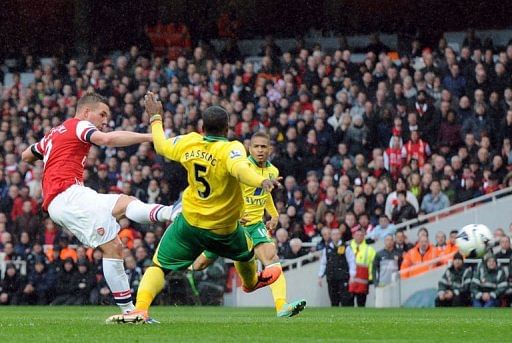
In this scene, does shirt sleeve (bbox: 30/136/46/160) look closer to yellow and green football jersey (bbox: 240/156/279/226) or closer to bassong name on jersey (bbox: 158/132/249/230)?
bassong name on jersey (bbox: 158/132/249/230)

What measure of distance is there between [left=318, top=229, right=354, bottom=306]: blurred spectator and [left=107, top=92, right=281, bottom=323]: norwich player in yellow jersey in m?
10.1

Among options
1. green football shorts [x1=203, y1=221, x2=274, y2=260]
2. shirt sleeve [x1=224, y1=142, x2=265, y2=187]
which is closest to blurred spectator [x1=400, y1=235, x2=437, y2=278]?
green football shorts [x1=203, y1=221, x2=274, y2=260]

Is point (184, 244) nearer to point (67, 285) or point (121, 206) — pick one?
point (121, 206)

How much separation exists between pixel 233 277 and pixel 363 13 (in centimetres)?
1092

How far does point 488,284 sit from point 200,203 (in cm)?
1031

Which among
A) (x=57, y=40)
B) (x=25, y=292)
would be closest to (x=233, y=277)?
(x=25, y=292)

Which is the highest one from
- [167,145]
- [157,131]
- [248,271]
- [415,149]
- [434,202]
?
[415,149]

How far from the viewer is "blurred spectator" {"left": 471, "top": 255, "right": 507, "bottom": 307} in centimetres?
2005

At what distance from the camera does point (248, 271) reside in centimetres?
1183

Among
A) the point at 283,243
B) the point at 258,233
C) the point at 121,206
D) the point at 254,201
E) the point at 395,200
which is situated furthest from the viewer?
the point at 283,243

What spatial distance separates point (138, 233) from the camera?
23234 millimetres

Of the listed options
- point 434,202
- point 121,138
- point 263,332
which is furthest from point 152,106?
point 434,202

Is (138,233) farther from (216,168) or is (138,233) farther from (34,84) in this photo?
(216,168)

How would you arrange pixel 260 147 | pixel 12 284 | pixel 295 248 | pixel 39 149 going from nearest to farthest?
pixel 39 149, pixel 260 147, pixel 295 248, pixel 12 284
